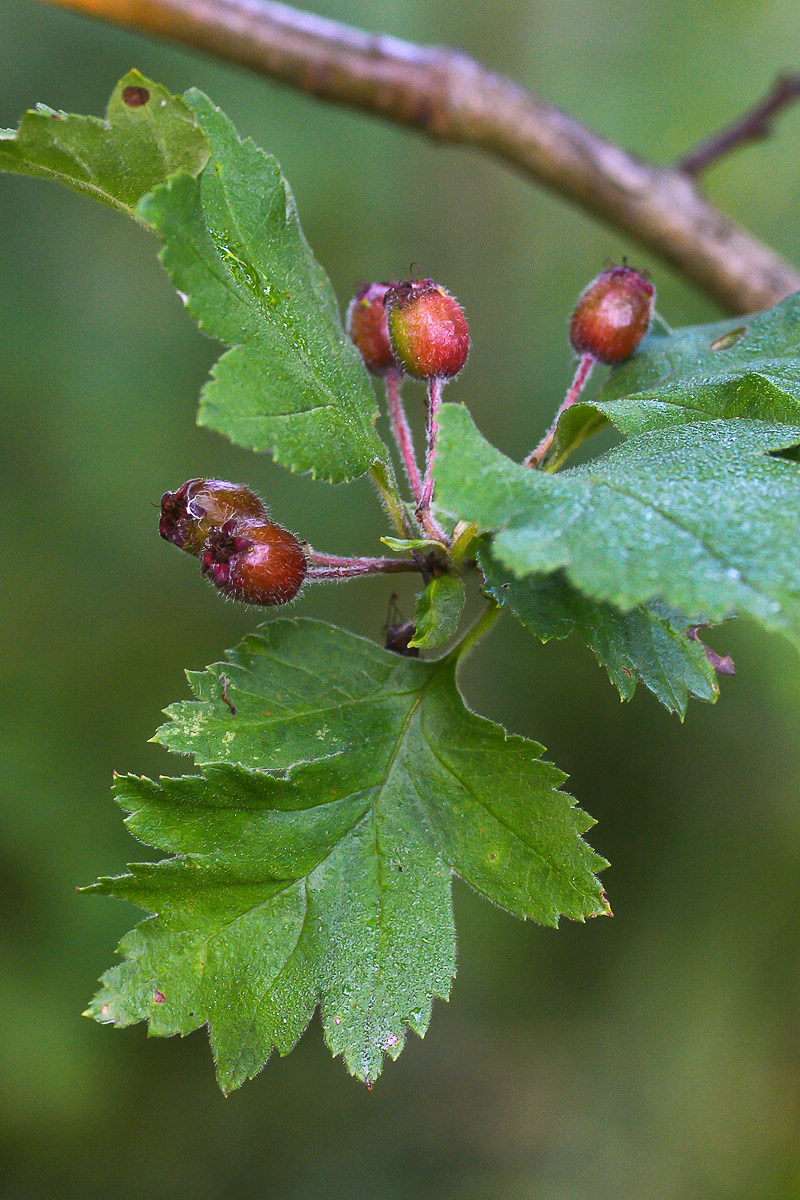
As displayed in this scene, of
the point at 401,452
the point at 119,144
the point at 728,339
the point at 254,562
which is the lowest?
the point at 254,562

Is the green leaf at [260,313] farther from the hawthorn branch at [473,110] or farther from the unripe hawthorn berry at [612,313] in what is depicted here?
the hawthorn branch at [473,110]

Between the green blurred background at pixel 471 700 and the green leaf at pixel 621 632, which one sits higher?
the green leaf at pixel 621 632

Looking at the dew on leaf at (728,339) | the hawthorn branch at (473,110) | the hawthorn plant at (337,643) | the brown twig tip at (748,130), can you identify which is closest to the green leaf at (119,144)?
the hawthorn plant at (337,643)

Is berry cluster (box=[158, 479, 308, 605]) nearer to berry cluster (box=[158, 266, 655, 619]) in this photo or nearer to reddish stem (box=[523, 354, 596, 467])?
berry cluster (box=[158, 266, 655, 619])

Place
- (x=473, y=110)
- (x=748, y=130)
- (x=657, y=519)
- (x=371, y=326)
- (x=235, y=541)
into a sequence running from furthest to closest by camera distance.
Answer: (x=748, y=130), (x=473, y=110), (x=371, y=326), (x=235, y=541), (x=657, y=519)

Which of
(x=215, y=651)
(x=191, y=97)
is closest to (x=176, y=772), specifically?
(x=215, y=651)

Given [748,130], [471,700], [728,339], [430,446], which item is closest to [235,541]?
[430,446]

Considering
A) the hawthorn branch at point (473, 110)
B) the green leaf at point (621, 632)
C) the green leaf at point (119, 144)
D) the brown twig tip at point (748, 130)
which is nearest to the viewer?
the green leaf at point (119, 144)

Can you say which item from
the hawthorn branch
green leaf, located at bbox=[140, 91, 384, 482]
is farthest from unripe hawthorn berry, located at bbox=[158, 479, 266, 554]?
the hawthorn branch

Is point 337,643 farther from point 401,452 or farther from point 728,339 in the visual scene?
point 728,339
